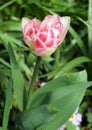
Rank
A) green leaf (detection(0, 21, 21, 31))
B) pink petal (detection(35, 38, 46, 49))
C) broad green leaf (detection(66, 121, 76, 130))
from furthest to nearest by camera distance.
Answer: green leaf (detection(0, 21, 21, 31)) → broad green leaf (detection(66, 121, 76, 130)) → pink petal (detection(35, 38, 46, 49))

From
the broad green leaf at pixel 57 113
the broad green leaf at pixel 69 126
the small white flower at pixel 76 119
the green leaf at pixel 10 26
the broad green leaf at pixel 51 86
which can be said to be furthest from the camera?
the green leaf at pixel 10 26

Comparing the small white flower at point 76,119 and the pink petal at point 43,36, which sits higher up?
the pink petal at point 43,36

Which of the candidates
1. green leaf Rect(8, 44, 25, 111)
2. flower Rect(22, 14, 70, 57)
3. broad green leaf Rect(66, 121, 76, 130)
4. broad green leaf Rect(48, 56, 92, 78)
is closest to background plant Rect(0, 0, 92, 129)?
broad green leaf Rect(48, 56, 92, 78)

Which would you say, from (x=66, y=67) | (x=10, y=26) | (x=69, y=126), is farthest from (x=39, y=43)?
(x=10, y=26)

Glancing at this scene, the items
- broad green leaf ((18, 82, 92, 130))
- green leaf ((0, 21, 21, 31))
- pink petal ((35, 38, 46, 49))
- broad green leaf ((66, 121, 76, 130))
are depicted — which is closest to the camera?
pink petal ((35, 38, 46, 49))

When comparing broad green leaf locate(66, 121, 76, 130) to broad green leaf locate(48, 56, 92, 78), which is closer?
broad green leaf locate(66, 121, 76, 130)

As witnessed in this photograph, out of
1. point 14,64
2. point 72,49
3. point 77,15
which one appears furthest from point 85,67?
point 14,64

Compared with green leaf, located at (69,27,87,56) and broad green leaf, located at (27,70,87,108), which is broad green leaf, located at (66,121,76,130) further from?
green leaf, located at (69,27,87,56)

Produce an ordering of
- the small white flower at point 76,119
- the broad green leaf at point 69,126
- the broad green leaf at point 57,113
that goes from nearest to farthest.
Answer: the broad green leaf at point 57,113 < the broad green leaf at point 69,126 < the small white flower at point 76,119

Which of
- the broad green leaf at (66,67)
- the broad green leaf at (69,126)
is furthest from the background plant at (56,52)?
the broad green leaf at (69,126)

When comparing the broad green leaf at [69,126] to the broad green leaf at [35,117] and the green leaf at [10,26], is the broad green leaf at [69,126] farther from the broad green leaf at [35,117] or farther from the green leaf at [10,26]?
the green leaf at [10,26]
